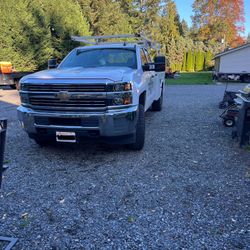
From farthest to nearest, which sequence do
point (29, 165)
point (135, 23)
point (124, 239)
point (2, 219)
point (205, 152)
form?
point (135, 23) < point (205, 152) < point (29, 165) < point (2, 219) < point (124, 239)

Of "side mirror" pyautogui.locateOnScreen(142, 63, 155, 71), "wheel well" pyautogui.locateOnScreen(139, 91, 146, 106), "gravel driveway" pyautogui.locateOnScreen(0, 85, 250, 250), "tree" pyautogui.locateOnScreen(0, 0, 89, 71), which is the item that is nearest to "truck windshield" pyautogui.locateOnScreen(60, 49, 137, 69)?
"side mirror" pyautogui.locateOnScreen(142, 63, 155, 71)

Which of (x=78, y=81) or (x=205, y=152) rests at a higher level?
(x=78, y=81)

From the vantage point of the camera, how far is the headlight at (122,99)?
162 inches

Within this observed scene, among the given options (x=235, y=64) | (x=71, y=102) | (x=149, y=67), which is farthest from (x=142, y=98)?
(x=235, y=64)

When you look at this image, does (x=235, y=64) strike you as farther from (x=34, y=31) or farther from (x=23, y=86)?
(x=23, y=86)

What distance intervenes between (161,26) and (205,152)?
5144cm

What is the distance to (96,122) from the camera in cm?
414

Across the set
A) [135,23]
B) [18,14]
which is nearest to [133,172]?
[18,14]

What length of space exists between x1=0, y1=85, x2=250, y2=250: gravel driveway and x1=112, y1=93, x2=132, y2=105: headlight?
1024mm

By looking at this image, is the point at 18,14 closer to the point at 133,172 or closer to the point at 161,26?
the point at 133,172

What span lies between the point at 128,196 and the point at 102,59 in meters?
3.30

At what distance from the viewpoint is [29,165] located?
439 cm

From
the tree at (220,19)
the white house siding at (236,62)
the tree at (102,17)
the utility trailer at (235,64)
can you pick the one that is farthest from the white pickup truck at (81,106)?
the tree at (220,19)

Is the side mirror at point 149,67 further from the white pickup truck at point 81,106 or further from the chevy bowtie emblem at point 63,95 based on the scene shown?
the chevy bowtie emblem at point 63,95
